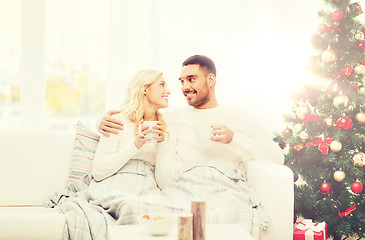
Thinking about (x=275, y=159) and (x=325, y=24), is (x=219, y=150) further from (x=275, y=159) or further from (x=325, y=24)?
(x=325, y=24)

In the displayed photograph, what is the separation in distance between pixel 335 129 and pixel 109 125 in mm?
1424

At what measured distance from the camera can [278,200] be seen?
2301mm

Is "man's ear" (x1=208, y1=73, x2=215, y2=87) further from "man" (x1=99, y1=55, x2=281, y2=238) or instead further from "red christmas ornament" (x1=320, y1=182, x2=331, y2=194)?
"red christmas ornament" (x1=320, y1=182, x2=331, y2=194)

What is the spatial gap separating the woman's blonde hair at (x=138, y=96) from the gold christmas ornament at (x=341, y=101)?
3.56 ft

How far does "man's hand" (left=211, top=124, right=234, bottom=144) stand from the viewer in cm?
258

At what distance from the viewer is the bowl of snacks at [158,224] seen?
1.62 m

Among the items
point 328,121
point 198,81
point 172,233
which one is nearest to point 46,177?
point 198,81

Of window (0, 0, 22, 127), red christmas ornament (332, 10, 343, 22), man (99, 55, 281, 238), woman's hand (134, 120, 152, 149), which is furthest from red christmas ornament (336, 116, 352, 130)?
window (0, 0, 22, 127)

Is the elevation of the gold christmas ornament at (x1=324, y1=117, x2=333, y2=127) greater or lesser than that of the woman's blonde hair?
lesser

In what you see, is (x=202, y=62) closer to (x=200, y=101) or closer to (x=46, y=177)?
(x=200, y=101)

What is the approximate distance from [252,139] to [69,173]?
1083 mm

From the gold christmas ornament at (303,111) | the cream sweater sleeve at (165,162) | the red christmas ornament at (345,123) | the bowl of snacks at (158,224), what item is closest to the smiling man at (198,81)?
the cream sweater sleeve at (165,162)

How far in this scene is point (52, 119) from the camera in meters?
3.68

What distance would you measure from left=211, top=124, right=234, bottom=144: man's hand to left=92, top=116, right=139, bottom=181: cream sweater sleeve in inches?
17.2
